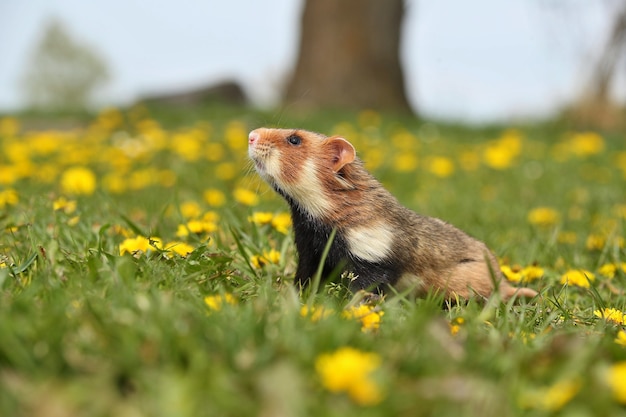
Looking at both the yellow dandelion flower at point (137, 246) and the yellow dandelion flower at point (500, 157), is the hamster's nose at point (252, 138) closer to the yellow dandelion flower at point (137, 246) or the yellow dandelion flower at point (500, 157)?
the yellow dandelion flower at point (137, 246)

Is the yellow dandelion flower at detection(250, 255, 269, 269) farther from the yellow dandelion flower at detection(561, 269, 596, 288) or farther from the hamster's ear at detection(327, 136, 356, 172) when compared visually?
the yellow dandelion flower at detection(561, 269, 596, 288)

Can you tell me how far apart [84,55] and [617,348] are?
3928 cm

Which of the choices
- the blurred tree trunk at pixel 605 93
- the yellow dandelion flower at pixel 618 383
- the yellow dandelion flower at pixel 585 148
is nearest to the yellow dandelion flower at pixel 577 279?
the yellow dandelion flower at pixel 618 383

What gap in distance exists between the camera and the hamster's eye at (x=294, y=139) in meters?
3.90

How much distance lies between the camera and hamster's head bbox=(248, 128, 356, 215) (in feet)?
12.2

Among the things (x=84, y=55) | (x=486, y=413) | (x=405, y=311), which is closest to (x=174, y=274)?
(x=405, y=311)

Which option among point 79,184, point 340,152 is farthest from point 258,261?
point 79,184

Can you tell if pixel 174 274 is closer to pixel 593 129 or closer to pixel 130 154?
pixel 130 154

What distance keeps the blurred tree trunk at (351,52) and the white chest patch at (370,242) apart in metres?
11.0

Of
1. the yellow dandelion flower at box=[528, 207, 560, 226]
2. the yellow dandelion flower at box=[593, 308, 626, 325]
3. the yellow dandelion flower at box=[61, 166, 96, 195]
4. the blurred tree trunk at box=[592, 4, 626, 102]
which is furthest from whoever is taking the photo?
the blurred tree trunk at box=[592, 4, 626, 102]

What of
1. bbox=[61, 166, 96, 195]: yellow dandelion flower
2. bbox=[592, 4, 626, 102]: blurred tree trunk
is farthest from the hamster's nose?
bbox=[592, 4, 626, 102]: blurred tree trunk

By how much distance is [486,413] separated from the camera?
2.02m

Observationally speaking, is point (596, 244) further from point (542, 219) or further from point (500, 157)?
point (500, 157)

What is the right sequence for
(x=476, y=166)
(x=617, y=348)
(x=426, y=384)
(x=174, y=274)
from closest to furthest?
1. (x=426, y=384)
2. (x=617, y=348)
3. (x=174, y=274)
4. (x=476, y=166)
